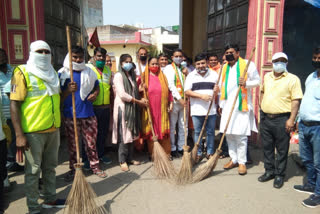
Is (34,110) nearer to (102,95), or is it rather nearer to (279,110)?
(102,95)

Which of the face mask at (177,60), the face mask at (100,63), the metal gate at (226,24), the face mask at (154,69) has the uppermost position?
the metal gate at (226,24)

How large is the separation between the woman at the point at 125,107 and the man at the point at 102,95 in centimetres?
17

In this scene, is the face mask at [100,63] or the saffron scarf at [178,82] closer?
the face mask at [100,63]

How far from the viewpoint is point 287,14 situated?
6207 mm

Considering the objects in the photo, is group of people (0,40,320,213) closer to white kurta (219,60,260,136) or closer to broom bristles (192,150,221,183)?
white kurta (219,60,260,136)

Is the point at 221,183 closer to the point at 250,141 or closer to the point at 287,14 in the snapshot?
the point at 250,141

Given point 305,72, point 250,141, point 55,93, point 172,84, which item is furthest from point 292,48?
point 55,93

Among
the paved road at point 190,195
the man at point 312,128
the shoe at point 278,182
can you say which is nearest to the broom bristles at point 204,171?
the paved road at point 190,195

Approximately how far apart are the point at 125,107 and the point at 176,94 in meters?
0.88

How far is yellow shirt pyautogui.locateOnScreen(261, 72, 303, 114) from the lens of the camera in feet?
10.2

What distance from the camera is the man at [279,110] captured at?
3.12 metres

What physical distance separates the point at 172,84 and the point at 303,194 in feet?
7.80

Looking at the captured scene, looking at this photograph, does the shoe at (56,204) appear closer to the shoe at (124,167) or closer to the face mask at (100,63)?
the shoe at (124,167)

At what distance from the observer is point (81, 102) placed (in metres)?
3.34
